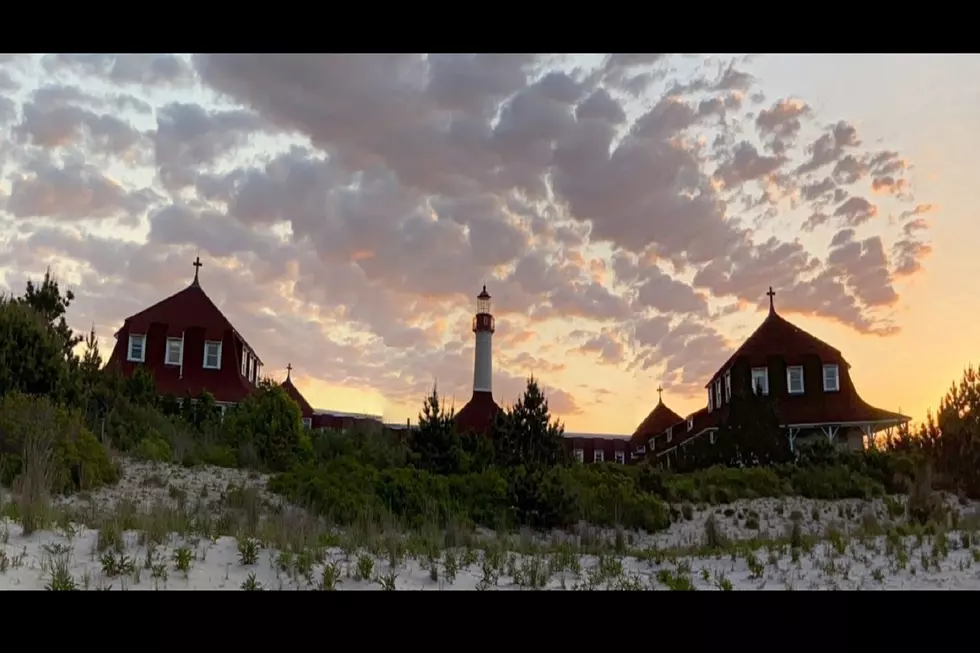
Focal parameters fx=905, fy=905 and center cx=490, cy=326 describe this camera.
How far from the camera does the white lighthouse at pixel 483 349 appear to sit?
16.9 metres

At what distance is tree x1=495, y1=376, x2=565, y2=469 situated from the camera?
13.0 meters

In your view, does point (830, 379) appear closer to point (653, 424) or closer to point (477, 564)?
point (653, 424)

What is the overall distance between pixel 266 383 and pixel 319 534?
8.04 meters

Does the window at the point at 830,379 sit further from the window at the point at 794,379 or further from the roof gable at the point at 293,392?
the roof gable at the point at 293,392

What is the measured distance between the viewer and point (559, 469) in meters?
11.9

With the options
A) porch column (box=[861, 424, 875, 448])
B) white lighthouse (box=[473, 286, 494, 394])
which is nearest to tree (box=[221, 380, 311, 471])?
white lighthouse (box=[473, 286, 494, 394])

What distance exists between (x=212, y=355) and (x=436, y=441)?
5.97m

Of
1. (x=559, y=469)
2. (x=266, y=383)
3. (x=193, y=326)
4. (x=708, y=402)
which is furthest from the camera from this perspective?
(x=708, y=402)

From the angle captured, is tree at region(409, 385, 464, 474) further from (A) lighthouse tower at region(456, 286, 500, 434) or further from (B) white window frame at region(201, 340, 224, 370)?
(B) white window frame at region(201, 340, 224, 370)

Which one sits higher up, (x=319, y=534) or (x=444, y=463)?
(x=444, y=463)

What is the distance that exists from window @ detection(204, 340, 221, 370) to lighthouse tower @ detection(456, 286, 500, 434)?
4785mm
